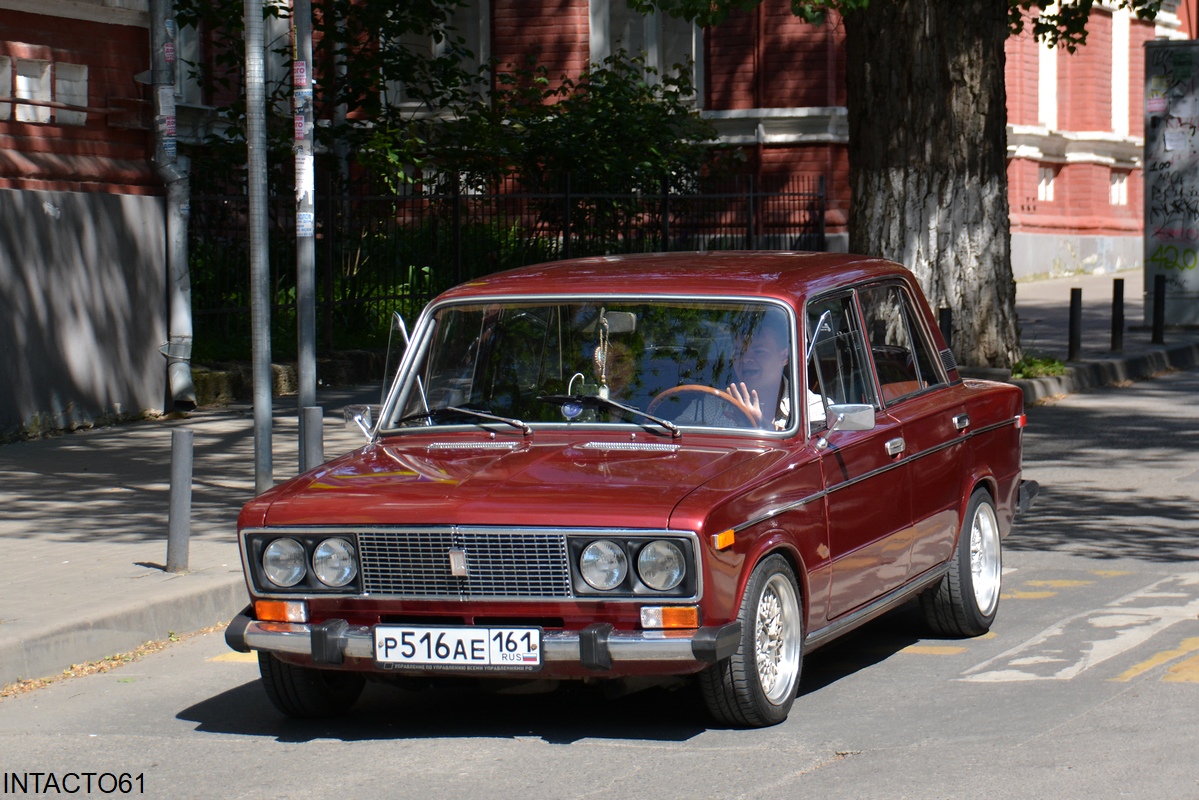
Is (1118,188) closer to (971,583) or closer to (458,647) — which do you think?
(971,583)

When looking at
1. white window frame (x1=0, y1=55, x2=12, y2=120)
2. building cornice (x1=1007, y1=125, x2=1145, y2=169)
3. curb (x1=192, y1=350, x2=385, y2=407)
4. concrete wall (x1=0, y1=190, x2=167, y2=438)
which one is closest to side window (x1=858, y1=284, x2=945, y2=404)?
curb (x1=192, y1=350, x2=385, y2=407)

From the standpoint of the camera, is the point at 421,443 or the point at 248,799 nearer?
the point at 248,799

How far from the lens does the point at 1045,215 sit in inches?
1298

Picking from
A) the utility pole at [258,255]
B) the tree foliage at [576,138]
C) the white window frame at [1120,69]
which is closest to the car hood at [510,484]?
the utility pole at [258,255]

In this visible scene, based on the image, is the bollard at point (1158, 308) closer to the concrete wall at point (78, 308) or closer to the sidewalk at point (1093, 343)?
the sidewalk at point (1093, 343)

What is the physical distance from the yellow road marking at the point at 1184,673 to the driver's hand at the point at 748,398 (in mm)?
1852

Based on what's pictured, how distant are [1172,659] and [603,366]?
2533 millimetres

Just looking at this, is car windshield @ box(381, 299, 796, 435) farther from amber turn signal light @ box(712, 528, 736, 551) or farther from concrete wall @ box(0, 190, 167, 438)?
concrete wall @ box(0, 190, 167, 438)

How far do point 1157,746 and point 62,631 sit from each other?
439cm

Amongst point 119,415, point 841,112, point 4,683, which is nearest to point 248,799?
point 4,683

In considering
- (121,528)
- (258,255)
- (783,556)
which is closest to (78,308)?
(258,255)

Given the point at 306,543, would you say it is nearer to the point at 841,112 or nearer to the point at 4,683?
the point at 4,683

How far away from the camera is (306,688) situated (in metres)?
6.10

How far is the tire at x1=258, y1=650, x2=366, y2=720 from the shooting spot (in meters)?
6.08
